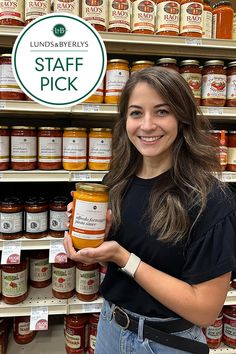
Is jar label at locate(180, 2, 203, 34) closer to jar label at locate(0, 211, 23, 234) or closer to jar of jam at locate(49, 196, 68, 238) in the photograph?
jar of jam at locate(49, 196, 68, 238)

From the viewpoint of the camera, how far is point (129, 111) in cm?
81

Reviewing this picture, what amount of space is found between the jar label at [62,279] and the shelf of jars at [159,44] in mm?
1155

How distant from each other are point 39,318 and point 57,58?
123 centimetres

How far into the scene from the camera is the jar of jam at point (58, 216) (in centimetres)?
143

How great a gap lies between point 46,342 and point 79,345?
0.83 feet

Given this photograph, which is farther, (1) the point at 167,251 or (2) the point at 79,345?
(2) the point at 79,345

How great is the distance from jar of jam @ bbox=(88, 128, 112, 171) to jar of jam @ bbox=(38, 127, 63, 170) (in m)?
0.16

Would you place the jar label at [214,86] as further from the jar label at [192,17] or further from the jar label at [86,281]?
the jar label at [86,281]

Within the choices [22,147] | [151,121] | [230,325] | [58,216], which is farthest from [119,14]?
[230,325]

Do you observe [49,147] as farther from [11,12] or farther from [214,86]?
[214,86]

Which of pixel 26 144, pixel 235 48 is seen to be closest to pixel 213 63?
pixel 235 48

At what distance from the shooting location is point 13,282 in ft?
4.71

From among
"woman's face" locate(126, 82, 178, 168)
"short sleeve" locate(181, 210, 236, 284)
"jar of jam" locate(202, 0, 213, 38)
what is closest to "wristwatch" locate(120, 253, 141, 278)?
"short sleeve" locate(181, 210, 236, 284)

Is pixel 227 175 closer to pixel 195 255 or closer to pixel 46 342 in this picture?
pixel 195 255
